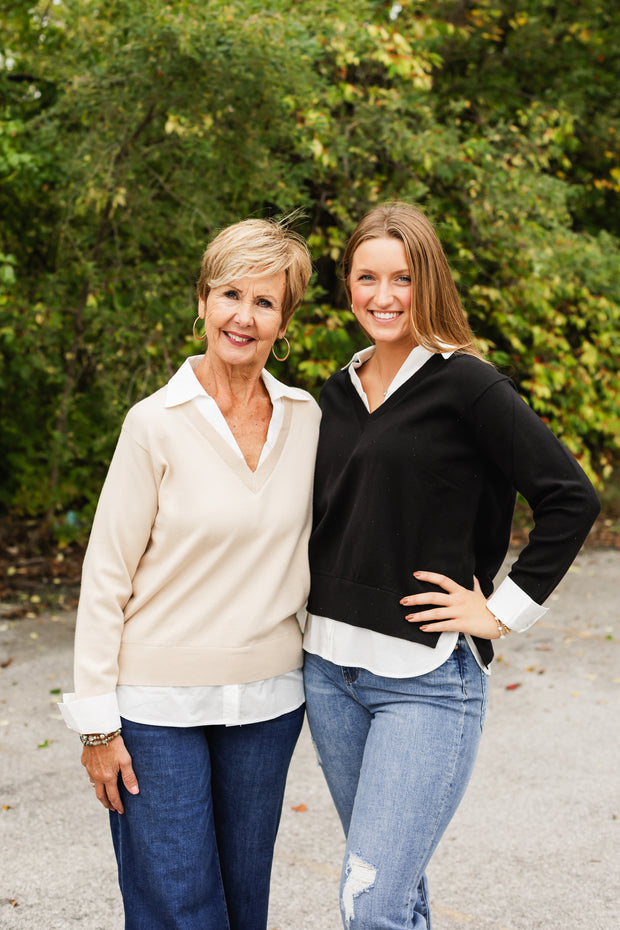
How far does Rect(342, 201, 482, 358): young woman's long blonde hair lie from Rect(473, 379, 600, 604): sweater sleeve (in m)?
0.19

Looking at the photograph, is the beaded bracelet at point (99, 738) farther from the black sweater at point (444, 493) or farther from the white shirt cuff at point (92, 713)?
the black sweater at point (444, 493)

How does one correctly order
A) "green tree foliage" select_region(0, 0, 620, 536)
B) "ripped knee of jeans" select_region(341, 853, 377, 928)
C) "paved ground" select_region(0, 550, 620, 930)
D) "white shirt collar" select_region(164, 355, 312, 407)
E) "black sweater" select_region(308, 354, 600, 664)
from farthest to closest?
"green tree foliage" select_region(0, 0, 620, 536) → "paved ground" select_region(0, 550, 620, 930) → "white shirt collar" select_region(164, 355, 312, 407) → "black sweater" select_region(308, 354, 600, 664) → "ripped knee of jeans" select_region(341, 853, 377, 928)

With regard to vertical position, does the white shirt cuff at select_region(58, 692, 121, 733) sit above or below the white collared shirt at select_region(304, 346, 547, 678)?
below

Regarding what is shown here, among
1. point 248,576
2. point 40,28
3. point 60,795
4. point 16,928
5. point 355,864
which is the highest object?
point 40,28

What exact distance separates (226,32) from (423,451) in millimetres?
3831

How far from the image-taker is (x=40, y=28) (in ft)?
21.3

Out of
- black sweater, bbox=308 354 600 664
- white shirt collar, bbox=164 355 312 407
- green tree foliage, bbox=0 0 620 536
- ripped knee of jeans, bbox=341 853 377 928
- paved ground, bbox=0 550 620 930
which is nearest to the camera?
ripped knee of jeans, bbox=341 853 377 928

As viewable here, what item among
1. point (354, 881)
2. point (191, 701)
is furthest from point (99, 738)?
point (354, 881)

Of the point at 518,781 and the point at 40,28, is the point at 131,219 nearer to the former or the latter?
the point at 40,28

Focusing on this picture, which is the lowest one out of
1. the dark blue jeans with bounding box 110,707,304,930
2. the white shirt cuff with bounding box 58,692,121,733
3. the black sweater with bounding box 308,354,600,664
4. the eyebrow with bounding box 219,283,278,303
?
the dark blue jeans with bounding box 110,707,304,930

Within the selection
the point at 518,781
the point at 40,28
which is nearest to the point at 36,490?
the point at 40,28

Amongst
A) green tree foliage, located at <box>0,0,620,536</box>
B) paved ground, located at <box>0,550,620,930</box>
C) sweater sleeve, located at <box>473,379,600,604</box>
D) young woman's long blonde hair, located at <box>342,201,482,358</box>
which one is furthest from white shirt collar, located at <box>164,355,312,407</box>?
green tree foliage, located at <box>0,0,620,536</box>

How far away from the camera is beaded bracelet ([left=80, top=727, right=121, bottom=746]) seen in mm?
1980

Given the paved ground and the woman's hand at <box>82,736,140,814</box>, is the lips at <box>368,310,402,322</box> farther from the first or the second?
the paved ground
